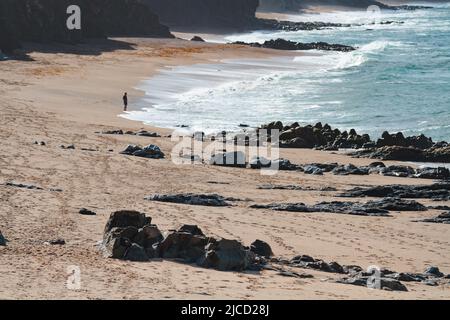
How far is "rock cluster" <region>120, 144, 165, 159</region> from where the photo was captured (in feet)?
82.3

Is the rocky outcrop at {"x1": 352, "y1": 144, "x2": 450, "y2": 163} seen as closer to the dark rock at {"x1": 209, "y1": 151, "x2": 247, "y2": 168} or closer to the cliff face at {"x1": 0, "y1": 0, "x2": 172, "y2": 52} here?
the dark rock at {"x1": 209, "y1": 151, "x2": 247, "y2": 168}

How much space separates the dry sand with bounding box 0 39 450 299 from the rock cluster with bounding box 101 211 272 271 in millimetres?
250

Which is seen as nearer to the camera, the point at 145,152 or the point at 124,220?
the point at 124,220

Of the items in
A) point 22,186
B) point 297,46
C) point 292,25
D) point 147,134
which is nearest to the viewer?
point 22,186

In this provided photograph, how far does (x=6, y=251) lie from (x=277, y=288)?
395 centimetres

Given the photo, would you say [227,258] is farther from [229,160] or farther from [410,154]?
[410,154]

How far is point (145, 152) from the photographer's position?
2514cm

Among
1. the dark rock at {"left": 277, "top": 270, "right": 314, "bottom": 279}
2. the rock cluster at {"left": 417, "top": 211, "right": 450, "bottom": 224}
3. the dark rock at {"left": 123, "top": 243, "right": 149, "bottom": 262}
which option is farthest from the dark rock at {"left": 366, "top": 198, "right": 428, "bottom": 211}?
the dark rock at {"left": 123, "top": 243, "right": 149, "bottom": 262}

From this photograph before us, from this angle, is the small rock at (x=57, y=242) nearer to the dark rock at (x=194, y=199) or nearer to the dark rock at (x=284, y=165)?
the dark rock at (x=194, y=199)

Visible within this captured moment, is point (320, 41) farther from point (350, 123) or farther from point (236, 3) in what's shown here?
point (350, 123)

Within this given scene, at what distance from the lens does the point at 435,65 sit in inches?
2245

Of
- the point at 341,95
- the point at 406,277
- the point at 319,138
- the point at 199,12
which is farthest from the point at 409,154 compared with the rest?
the point at 199,12

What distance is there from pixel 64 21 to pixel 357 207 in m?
42.1

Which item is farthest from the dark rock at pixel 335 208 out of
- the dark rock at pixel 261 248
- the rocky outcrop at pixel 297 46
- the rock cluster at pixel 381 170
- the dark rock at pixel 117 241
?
the rocky outcrop at pixel 297 46
